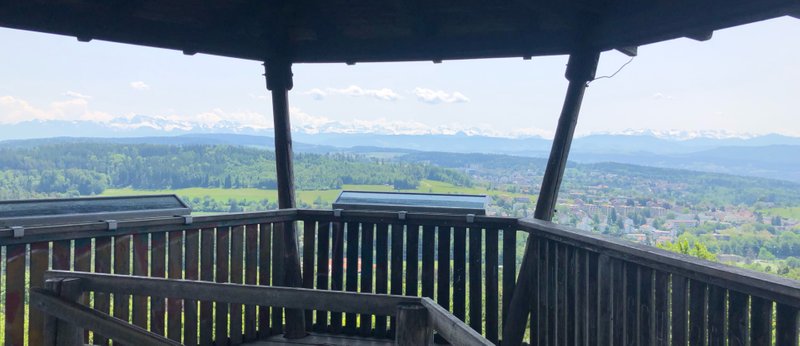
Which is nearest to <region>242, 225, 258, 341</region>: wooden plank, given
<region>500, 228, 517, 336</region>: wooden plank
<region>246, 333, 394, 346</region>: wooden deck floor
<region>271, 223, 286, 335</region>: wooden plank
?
<region>246, 333, 394, 346</region>: wooden deck floor

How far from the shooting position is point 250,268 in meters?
4.99

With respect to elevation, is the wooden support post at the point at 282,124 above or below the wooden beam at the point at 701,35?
below

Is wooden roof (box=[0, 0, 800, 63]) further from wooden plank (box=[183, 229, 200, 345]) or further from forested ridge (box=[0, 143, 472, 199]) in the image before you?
forested ridge (box=[0, 143, 472, 199])

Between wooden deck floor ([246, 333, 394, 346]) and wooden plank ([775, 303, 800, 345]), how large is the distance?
3.27 m

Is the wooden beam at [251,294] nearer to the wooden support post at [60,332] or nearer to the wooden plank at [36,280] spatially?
the wooden support post at [60,332]

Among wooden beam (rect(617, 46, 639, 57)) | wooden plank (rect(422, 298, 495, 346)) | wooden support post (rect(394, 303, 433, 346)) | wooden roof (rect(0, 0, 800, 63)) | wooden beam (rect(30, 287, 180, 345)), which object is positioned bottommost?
wooden beam (rect(30, 287, 180, 345))

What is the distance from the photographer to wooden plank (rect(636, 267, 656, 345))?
2994 millimetres

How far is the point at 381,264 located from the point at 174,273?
1.76m

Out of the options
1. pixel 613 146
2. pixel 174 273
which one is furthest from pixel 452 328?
pixel 613 146

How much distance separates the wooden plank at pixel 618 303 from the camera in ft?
10.7

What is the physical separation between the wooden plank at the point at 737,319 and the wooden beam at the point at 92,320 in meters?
2.30

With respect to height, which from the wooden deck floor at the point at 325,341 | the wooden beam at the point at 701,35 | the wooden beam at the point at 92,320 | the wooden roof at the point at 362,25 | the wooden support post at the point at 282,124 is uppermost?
the wooden roof at the point at 362,25

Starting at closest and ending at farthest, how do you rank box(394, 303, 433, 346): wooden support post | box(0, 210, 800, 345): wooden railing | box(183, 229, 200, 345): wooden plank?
box(394, 303, 433, 346): wooden support post < box(0, 210, 800, 345): wooden railing < box(183, 229, 200, 345): wooden plank

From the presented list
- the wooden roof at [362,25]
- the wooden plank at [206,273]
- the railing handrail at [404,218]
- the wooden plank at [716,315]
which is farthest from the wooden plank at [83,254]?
the wooden plank at [716,315]
